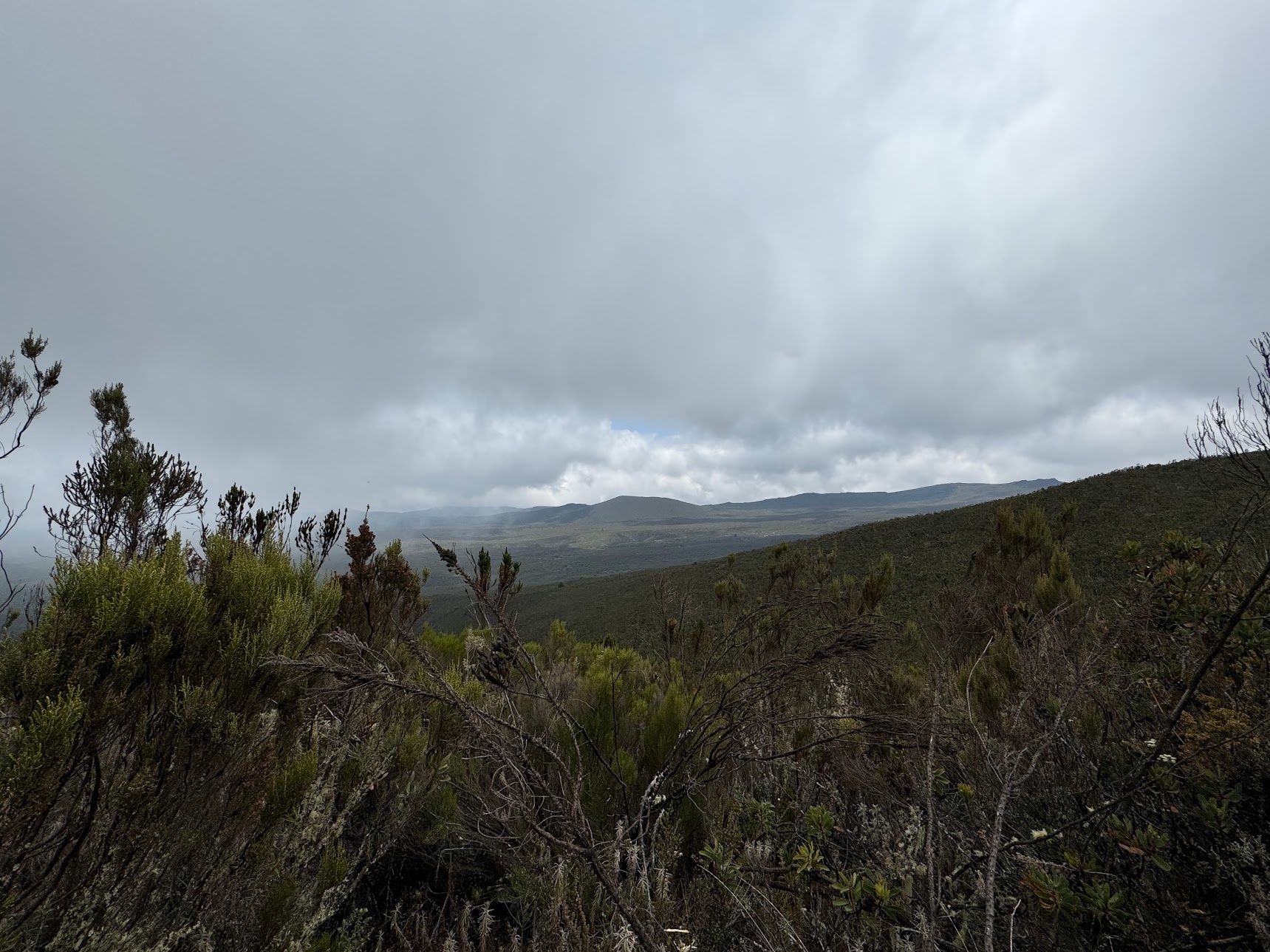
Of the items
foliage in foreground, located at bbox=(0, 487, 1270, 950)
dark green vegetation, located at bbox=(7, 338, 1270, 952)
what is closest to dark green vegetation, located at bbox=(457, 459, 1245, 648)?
dark green vegetation, located at bbox=(7, 338, 1270, 952)

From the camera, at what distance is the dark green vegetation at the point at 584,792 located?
1.60m

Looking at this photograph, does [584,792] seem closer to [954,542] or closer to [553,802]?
[553,802]

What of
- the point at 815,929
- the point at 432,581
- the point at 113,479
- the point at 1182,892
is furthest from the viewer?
the point at 432,581

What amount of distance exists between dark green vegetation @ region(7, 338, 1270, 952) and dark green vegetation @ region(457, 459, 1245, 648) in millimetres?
20163

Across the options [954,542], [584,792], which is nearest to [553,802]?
[584,792]

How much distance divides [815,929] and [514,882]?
1446mm

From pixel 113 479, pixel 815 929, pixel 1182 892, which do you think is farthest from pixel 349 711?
pixel 113 479

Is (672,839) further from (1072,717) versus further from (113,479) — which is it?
(113,479)

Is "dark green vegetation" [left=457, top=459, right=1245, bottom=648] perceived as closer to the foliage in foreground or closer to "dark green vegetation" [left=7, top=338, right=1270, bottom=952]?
"dark green vegetation" [left=7, top=338, right=1270, bottom=952]

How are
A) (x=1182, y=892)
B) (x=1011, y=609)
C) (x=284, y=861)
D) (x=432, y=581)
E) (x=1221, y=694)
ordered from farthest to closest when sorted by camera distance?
(x=432, y=581), (x=1011, y=609), (x=1221, y=694), (x=284, y=861), (x=1182, y=892)

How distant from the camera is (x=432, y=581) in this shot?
531ft

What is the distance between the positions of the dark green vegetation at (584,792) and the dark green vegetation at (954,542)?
20163 mm

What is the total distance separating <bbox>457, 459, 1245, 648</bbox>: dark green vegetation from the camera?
2858 centimetres

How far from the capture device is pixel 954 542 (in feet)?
126
